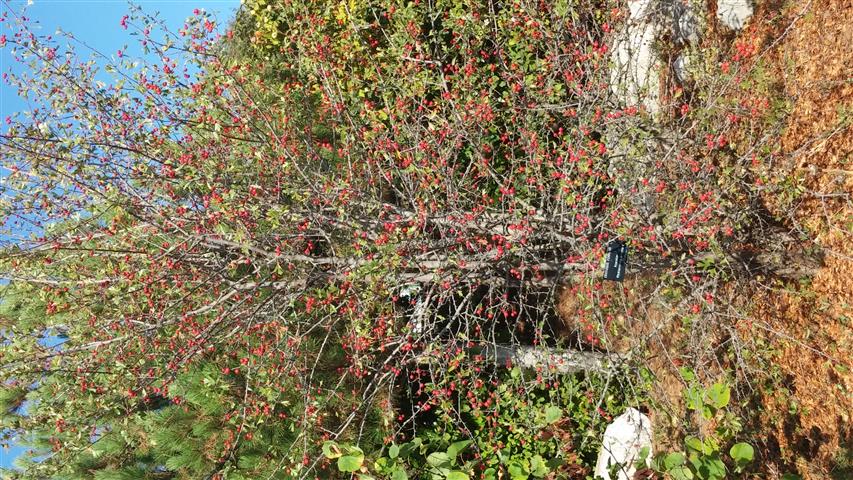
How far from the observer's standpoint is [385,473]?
209cm

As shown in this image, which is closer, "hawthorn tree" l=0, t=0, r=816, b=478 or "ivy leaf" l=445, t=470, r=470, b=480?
"ivy leaf" l=445, t=470, r=470, b=480

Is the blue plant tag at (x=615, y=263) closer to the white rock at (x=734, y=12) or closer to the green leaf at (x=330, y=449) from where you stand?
the green leaf at (x=330, y=449)

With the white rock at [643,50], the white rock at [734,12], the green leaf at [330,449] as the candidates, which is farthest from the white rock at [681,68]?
the green leaf at [330,449]

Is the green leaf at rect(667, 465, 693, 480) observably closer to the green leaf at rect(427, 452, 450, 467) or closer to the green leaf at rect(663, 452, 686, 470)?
the green leaf at rect(663, 452, 686, 470)

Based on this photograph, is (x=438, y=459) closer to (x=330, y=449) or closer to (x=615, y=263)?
(x=330, y=449)

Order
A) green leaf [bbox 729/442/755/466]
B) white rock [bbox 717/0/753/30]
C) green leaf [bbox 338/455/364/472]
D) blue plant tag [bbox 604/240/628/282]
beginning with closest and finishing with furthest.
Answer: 1. green leaf [bbox 729/442/755/466]
2. green leaf [bbox 338/455/364/472]
3. blue plant tag [bbox 604/240/628/282]
4. white rock [bbox 717/0/753/30]

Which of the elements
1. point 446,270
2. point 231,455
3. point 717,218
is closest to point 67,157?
point 231,455

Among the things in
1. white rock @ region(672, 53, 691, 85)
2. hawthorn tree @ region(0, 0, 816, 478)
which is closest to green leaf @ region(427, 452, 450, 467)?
hawthorn tree @ region(0, 0, 816, 478)

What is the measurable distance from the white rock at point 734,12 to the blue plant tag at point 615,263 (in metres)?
2.97

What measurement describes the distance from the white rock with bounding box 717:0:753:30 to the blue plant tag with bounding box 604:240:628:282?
2968 mm

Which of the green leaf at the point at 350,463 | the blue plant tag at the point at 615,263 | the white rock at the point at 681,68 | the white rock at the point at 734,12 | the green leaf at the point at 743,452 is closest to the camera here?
the green leaf at the point at 743,452

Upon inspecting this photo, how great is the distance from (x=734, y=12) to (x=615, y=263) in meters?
3.15

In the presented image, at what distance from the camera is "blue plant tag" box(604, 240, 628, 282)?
3.71 meters

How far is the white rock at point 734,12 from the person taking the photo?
17.3 feet
